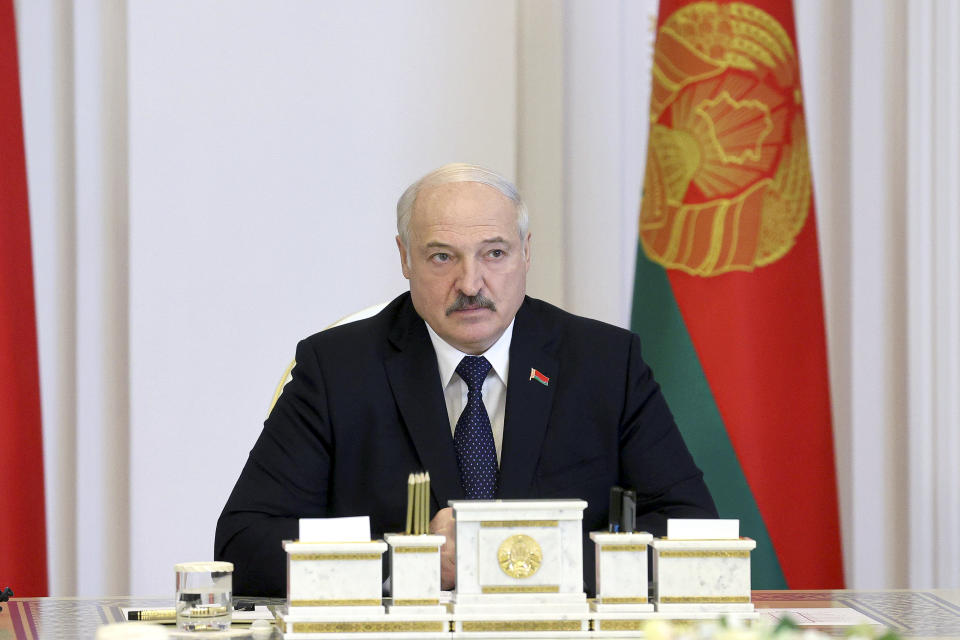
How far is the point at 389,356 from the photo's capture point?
3061mm

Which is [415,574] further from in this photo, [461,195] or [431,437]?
[461,195]

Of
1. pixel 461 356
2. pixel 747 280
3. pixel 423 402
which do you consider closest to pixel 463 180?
pixel 461 356

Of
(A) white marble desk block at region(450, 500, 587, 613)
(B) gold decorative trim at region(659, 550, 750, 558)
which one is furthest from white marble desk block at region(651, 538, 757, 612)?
(A) white marble desk block at region(450, 500, 587, 613)

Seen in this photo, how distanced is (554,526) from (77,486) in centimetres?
311

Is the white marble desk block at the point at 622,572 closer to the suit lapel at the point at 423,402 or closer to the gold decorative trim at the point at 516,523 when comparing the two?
the gold decorative trim at the point at 516,523

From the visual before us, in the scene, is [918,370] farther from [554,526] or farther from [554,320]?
[554,526]

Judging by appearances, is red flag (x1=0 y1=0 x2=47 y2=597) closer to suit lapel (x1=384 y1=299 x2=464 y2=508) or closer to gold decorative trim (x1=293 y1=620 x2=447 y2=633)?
suit lapel (x1=384 y1=299 x2=464 y2=508)

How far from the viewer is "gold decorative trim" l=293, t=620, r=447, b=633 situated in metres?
1.96

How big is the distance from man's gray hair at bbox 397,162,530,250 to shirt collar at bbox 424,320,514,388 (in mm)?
256

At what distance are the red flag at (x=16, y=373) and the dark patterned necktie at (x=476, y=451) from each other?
2041mm

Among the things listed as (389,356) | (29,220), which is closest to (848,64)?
(389,356)

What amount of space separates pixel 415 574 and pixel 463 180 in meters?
1.23

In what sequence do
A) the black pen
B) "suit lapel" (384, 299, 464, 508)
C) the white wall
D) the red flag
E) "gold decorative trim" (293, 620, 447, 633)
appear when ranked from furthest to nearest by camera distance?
the white wall → the red flag → "suit lapel" (384, 299, 464, 508) → the black pen → "gold decorative trim" (293, 620, 447, 633)

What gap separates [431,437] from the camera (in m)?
2.87
